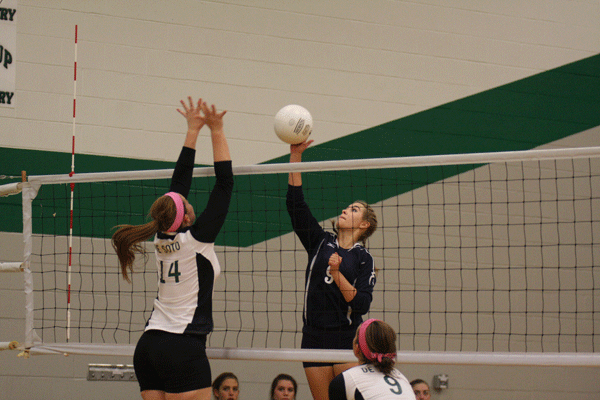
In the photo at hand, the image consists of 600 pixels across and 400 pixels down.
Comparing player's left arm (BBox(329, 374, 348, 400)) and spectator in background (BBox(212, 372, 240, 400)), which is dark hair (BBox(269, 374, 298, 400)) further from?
player's left arm (BBox(329, 374, 348, 400))

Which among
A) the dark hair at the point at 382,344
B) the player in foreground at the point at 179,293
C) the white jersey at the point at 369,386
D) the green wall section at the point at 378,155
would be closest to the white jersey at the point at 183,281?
the player in foreground at the point at 179,293

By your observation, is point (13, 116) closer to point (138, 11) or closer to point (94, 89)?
point (94, 89)

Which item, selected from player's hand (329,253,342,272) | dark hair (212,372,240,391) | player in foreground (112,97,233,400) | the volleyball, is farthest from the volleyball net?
player in foreground (112,97,233,400)

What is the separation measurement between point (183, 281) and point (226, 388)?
101 inches

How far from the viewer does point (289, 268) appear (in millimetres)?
6336

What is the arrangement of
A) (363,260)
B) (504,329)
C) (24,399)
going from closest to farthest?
(363,260), (24,399), (504,329)

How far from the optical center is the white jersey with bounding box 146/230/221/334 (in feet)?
10.7

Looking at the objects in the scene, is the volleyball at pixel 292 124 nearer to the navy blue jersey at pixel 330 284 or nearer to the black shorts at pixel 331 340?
the navy blue jersey at pixel 330 284

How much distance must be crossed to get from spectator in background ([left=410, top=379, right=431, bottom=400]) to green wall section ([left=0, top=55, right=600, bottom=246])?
Result: 1917 millimetres

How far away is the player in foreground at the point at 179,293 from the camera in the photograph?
10.3 ft

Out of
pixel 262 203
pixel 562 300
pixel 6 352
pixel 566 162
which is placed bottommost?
pixel 6 352

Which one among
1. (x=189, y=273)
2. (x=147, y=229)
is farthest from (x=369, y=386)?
(x=147, y=229)

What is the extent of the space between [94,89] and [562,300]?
18.2 feet

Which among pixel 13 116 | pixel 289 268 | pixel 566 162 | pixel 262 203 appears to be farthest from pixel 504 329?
pixel 13 116
